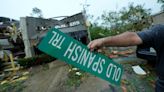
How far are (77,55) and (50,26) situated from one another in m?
16.4

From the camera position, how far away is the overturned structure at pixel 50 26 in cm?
1720

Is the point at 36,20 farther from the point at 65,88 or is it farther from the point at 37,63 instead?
the point at 65,88

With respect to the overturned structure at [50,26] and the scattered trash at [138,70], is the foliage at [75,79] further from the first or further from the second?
the overturned structure at [50,26]

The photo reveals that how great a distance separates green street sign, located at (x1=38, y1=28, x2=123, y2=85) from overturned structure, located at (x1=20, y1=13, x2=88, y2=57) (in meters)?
Result: 14.9

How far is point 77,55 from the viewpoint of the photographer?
171cm

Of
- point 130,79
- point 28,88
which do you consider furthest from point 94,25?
point 130,79

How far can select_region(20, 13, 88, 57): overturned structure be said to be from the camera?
17.2 meters

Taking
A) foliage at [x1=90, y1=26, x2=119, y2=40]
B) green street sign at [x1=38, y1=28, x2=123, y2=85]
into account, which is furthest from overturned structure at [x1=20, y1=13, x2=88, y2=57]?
green street sign at [x1=38, y1=28, x2=123, y2=85]

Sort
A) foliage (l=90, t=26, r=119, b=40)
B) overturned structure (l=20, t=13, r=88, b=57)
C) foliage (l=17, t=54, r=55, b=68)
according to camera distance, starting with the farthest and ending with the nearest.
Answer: foliage (l=90, t=26, r=119, b=40) → overturned structure (l=20, t=13, r=88, b=57) → foliage (l=17, t=54, r=55, b=68)

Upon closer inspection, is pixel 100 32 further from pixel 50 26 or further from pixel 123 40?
pixel 123 40

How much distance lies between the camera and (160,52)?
1720mm

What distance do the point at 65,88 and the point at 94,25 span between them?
14.9m

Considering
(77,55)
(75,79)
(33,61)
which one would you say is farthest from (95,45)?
(33,61)

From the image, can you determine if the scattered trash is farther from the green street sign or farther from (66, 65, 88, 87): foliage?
the green street sign
